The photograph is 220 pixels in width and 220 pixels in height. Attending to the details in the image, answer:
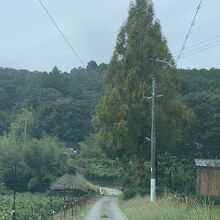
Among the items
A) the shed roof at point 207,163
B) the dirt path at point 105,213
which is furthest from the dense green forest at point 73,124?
the dirt path at point 105,213

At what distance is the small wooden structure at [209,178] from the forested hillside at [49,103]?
41322 millimetres

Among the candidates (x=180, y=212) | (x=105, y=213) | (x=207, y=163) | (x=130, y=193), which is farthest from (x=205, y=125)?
(x=180, y=212)

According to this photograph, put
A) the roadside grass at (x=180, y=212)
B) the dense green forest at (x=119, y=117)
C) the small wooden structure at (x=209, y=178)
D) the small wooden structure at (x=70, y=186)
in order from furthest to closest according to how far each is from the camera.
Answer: the small wooden structure at (x=70, y=186), the small wooden structure at (x=209, y=178), the dense green forest at (x=119, y=117), the roadside grass at (x=180, y=212)

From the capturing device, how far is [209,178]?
54.3m

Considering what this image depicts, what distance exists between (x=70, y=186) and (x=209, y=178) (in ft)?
70.2

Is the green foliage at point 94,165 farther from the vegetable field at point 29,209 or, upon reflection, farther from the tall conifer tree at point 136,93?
the vegetable field at point 29,209

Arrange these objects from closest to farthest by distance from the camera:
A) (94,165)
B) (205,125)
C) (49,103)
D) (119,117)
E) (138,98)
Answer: (138,98)
(119,117)
(205,125)
(94,165)
(49,103)

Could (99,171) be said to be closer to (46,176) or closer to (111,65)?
(46,176)

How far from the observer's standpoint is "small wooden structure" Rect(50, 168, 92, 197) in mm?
70125

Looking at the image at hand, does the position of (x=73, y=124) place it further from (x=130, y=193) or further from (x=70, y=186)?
(x=130, y=193)

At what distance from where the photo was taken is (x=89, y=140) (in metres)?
108

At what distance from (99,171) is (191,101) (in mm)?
34164

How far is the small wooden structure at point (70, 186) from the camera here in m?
70.1

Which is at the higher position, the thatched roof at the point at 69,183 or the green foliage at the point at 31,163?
the green foliage at the point at 31,163
